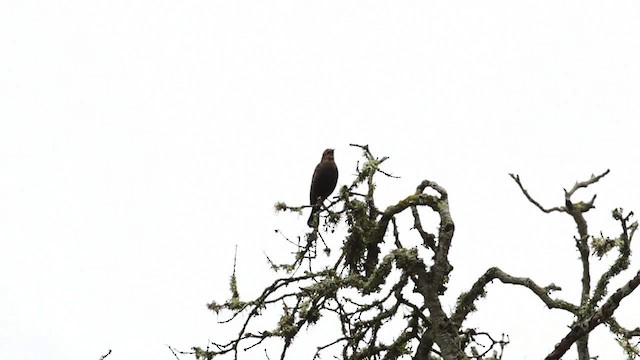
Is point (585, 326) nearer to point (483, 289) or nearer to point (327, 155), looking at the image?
point (483, 289)

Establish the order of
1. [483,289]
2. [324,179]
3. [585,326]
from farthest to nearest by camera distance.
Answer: [324,179]
[483,289]
[585,326]

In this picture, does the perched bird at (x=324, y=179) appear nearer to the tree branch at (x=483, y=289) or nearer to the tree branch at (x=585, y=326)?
the tree branch at (x=483, y=289)

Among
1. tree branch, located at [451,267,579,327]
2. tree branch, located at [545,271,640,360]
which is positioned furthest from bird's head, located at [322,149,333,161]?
tree branch, located at [545,271,640,360]

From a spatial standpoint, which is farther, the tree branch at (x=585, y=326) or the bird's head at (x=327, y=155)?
the bird's head at (x=327, y=155)

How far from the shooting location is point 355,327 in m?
4.91

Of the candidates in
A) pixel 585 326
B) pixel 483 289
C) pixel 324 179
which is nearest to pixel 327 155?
pixel 324 179

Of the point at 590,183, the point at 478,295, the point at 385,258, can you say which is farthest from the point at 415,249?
the point at 590,183

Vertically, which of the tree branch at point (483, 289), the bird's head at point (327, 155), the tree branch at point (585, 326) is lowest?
the tree branch at point (585, 326)

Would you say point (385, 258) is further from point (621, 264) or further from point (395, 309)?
point (621, 264)

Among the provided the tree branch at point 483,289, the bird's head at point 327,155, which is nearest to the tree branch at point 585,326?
the tree branch at point 483,289

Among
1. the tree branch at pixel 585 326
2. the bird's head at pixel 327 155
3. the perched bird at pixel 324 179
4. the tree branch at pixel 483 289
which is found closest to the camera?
the tree branch at pixel 585 326

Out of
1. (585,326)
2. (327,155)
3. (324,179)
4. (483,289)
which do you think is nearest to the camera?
(585,326)

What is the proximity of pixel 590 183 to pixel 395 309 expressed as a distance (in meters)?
1.44

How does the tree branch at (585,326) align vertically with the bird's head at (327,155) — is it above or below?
below
